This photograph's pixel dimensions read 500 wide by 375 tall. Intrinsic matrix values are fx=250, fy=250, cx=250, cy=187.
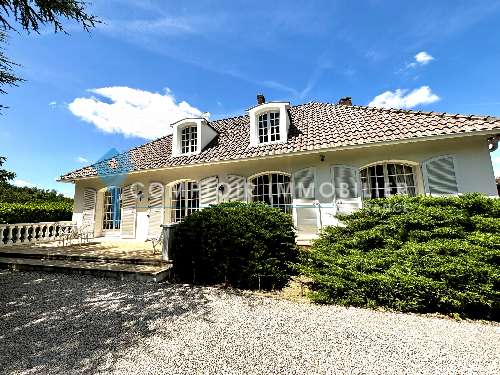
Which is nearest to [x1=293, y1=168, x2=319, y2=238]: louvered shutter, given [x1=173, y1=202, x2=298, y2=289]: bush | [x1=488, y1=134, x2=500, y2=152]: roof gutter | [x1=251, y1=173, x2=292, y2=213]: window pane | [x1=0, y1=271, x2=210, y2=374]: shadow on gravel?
[x1=251, y1=173, x2=292, y2=213]: window pane

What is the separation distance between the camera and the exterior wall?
23.1ft

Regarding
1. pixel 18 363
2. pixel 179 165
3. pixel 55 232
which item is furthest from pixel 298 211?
pixel 55 232

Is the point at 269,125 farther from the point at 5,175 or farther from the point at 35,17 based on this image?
the point at 5,175

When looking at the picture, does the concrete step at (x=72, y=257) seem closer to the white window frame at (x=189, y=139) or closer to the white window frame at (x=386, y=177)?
the white window frame at (x=189, y=139)

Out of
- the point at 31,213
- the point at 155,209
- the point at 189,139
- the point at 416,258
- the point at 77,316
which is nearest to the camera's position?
the point at 77,316

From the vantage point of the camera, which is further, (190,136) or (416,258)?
Result: (190,136)

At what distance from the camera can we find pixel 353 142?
7.78 meters

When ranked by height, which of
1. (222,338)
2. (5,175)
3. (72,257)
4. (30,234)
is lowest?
(222,338)

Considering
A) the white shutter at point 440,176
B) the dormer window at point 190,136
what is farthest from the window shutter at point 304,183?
the dormer window at point 190,136

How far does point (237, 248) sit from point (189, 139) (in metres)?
7.35

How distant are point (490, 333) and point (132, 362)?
4.90 meters

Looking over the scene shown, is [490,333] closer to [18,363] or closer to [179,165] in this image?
[18,363]

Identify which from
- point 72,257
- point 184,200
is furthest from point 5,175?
point 184,200

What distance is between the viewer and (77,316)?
4.18m
